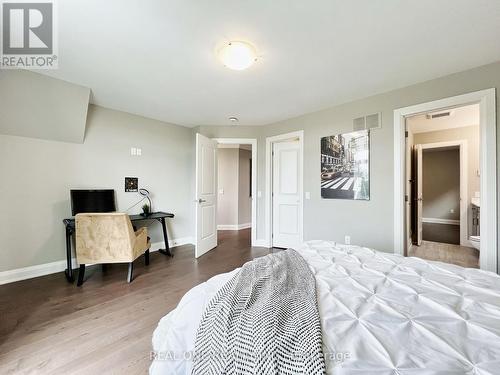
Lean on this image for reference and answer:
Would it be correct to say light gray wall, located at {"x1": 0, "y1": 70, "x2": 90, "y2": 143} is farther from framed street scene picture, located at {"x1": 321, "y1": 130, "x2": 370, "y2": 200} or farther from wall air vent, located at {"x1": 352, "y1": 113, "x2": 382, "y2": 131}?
wall air vent, located at {"x1": 352, "y1": 113, "x2": 382, "y2": 131}

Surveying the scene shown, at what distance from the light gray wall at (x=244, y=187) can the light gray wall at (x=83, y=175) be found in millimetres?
1901

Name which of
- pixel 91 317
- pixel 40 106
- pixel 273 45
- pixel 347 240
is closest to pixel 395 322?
pixel 273 45

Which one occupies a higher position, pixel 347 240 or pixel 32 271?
pixel 347 240

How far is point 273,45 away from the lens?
1884mm

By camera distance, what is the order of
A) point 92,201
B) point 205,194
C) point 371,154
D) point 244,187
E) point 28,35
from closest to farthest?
1. point 28,35
2. point 371,154
3. point 92,201
4. point 205,194
5. point 244,187

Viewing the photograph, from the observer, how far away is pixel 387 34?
5.73 ft

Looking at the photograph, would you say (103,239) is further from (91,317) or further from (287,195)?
(287,195)

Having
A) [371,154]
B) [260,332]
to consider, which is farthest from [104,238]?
[371,154]

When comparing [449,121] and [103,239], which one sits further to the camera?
[449,121]

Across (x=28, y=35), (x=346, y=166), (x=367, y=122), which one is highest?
(x=28, y=35)

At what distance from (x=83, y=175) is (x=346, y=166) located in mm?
3924

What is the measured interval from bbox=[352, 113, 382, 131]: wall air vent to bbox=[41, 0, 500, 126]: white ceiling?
1.01 feet

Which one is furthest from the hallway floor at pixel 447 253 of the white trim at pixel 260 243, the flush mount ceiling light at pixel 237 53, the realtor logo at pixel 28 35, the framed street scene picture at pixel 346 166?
the realtor logo at pixel 28 35

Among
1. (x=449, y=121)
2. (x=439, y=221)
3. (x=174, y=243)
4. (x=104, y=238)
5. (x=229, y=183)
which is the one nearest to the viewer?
(x=104, y=238)
